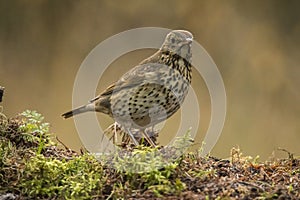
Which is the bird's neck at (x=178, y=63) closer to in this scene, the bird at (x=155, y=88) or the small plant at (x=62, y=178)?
the bird at (x=155, y=88)

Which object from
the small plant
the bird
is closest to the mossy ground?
the small plant

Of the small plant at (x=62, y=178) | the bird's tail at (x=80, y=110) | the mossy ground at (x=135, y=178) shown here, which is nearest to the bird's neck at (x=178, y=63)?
the bird's tail at (x=80, y=110)

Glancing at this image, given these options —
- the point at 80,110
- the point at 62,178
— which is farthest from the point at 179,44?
the point at 62,178

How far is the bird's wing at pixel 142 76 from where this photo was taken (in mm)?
1974

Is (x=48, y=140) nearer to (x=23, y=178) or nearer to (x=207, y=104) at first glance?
(x=23, y=178)

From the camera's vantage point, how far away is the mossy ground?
1.33 meters

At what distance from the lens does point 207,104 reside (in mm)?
3180

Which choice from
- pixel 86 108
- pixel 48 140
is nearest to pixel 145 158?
pixel 48 140

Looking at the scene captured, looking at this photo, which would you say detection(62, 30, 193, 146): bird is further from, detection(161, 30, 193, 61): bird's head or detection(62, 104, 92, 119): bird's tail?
detection(62, 104, 92, 119): bird's tail

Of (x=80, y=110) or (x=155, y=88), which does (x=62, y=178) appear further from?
(x=80, y=110)

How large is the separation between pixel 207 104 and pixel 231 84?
0.28m

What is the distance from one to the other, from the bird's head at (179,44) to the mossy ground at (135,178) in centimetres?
46

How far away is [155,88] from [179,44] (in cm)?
16

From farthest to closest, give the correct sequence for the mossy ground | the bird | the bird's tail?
1. the bird's tail
2. the bird
3. the mossy ground
